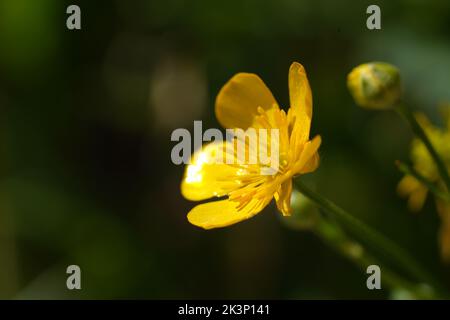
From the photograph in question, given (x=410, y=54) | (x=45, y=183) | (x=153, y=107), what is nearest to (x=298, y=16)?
(x=410, y=54)

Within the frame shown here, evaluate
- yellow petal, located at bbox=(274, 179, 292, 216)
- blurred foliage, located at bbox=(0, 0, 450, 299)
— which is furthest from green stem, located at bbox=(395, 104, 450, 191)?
blurred foliage, located at bbox=(0, 0, 450, 299)

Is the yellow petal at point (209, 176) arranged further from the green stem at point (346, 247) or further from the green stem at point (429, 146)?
the green stem at point (429, 146)

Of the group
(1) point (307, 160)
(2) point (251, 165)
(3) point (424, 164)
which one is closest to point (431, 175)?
(3) point (424, 164)

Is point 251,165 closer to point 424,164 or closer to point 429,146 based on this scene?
point 429,146
